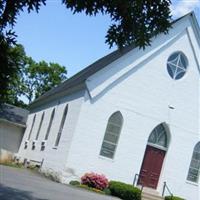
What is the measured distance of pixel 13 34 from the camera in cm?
619

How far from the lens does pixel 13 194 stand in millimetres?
13898

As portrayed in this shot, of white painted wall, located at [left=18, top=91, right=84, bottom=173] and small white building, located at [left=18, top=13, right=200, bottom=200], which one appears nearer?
small white building, located at [left=18, top=13, right=200, bottom=200]

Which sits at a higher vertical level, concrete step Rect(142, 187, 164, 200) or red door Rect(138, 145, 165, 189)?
red door Rect(138, 145, 165, 189)

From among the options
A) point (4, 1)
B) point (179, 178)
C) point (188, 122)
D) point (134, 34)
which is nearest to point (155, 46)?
point (188, 122)

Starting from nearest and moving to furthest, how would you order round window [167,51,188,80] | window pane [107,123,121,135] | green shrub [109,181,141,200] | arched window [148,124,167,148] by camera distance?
1. green shrub [109,181,141,200]
2. window pane [107,123,121,135]
3. arched window [148,124,167,148]
4. round window [167,51,188,80]

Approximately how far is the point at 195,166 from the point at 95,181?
7.15 m

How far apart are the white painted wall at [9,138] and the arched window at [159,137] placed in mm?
15632

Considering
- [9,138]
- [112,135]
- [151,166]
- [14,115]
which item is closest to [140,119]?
[112,135]

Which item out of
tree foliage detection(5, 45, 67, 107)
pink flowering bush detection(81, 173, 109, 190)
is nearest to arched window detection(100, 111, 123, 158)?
pink flowering bush detection(81, 173, 109, 190)

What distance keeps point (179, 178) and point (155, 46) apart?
724cm

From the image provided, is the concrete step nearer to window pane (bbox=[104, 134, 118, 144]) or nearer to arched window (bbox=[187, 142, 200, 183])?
arched window (bbox=[187, 142, 200, 183])

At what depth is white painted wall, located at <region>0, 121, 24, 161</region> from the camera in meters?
39.4

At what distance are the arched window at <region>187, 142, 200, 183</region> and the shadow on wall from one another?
46.6 ft

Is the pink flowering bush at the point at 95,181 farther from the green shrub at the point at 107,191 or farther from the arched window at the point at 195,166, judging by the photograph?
the arched window at the point at 195,166
